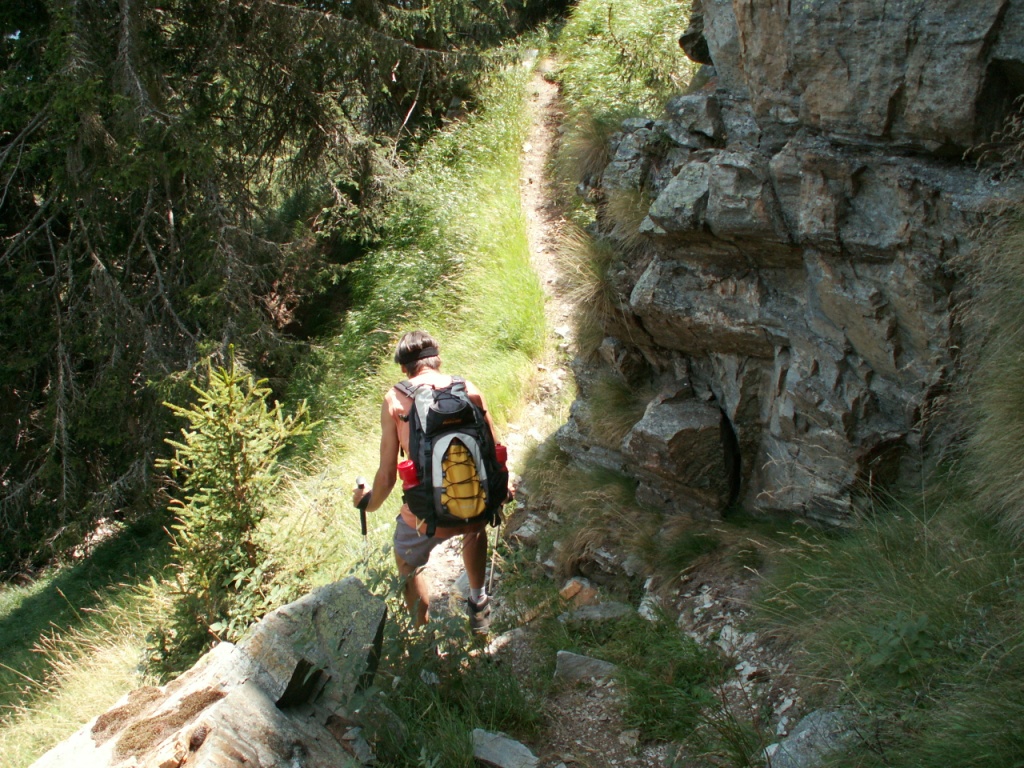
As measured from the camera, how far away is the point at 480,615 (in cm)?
506

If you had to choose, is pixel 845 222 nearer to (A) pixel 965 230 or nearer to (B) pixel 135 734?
(A) pixel 965 230

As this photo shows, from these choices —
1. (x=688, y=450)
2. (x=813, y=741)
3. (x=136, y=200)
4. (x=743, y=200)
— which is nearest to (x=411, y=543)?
(x=688, y=450)

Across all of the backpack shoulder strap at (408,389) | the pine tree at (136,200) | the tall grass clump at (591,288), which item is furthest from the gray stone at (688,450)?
the pine tree at (136,200)

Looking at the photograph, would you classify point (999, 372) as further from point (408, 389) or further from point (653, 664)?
point (408, 389)

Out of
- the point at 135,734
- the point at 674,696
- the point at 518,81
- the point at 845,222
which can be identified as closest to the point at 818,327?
the point at 845,222

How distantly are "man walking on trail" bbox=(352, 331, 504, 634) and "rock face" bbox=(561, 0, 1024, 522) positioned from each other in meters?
1.30

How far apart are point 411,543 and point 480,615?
2.54 ft

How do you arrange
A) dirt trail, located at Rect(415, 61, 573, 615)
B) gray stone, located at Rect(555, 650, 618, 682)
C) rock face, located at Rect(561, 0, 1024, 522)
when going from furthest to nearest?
dirt trail, located at Rect(415, 61, 573, 615), gray stone, located at Rect(555, 650, 618, 682), rock face, located at Rect(561, 0, 1024, 522)

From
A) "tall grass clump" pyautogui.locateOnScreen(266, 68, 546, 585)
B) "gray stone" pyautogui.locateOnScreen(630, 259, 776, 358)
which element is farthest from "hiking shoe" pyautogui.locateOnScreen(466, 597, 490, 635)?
"gray stone" pyautogui.locateOnScreen(630, 259, 776, 358)

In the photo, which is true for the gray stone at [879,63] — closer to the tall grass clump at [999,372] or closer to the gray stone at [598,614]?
the tall grass clump at [999,372]

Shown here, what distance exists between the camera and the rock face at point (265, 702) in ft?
11.2

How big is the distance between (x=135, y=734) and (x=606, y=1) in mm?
12667

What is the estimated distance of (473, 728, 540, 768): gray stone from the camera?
3543 mm

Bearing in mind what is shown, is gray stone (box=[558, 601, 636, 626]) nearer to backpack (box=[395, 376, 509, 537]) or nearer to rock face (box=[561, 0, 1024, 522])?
rock face (box=[561, 0, 1024, 522])
